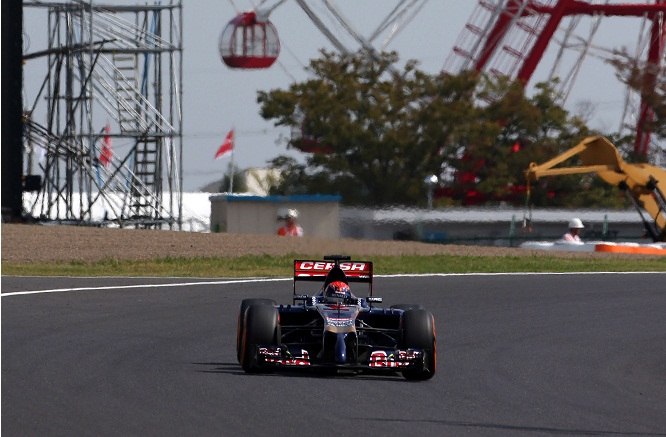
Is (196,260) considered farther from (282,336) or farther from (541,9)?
(541,9)

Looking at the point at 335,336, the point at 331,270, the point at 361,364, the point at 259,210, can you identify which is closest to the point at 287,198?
the point at 259,210

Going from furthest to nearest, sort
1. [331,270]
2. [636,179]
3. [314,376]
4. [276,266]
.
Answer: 1. [636,179]
2. [276,266]
3. [331,270]
4. [314,376]

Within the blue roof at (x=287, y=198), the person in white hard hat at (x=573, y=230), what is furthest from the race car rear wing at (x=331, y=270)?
the blue roof at (x=287, y=198)

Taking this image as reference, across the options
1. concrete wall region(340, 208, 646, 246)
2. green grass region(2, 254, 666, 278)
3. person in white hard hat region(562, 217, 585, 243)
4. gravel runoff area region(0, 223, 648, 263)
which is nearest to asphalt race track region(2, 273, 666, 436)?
green grass region(2, 254, 666, 278)

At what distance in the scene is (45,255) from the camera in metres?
29.3

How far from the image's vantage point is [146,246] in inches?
1216

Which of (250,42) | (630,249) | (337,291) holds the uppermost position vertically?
(250,42)

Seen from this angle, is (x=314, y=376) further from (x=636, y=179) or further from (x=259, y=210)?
(x=636, y=179)

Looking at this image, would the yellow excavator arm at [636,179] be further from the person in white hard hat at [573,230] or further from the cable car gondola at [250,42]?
the cable car gondola at [250,42]

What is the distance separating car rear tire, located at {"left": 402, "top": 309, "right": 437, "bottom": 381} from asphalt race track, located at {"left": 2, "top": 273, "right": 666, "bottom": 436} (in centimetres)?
11

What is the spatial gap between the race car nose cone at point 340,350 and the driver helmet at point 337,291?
0.87 m

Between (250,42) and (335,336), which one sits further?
(250,42)

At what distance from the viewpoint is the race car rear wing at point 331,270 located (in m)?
12.5

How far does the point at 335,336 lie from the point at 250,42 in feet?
119
